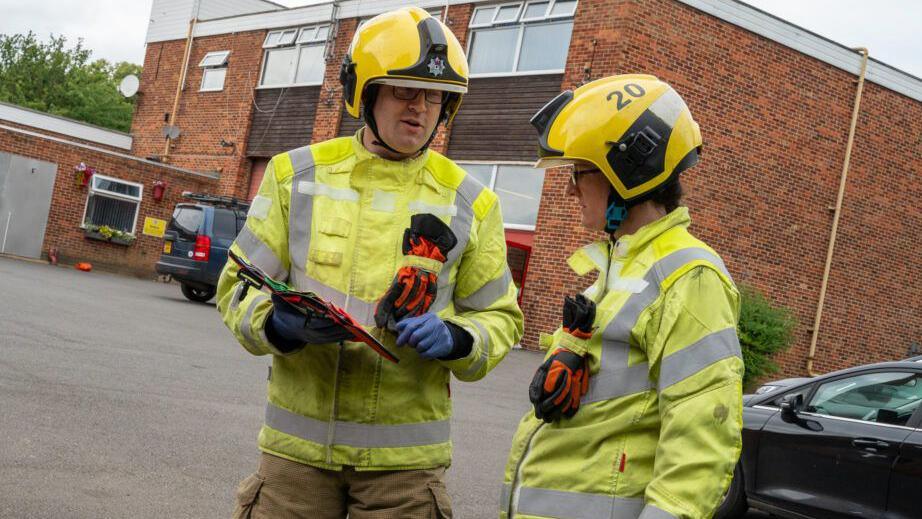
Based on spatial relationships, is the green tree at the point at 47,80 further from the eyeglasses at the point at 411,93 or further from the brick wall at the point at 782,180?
the eyeglasses at the point at 411,93

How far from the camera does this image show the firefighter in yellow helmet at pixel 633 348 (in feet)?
6.93

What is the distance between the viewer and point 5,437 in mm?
6117

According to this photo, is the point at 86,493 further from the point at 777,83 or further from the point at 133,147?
the point at 133,147

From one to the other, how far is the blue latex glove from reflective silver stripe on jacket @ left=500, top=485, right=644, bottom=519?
0.40 metres

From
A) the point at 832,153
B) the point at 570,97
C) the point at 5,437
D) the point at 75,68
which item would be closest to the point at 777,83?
the point at 832,153

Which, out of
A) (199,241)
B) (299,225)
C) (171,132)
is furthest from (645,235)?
(171,132)

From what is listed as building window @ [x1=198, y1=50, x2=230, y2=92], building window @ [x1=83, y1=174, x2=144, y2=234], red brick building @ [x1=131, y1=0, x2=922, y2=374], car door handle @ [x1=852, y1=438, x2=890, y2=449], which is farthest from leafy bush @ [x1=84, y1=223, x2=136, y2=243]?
car door handle @ [x1=852, y1=438, x2=890, y2=449]

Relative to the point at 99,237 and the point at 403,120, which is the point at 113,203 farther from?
the point at 403,120

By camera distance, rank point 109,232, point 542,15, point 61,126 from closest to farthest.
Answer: point 542,15 → point 109,232 → point 61,126

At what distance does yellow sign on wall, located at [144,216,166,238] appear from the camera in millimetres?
25781

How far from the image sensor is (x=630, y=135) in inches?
95.3

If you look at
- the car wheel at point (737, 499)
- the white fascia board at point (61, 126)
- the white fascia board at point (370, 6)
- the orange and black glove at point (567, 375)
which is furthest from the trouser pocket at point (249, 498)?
the white fascia board at point (61, 126)

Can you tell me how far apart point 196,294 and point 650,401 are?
18339mm

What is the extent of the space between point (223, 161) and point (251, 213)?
26517mm
